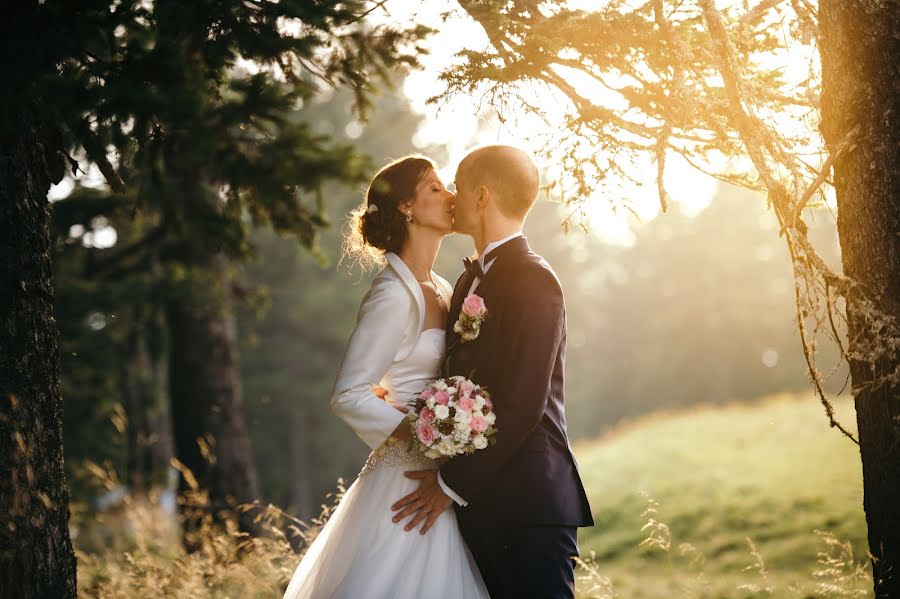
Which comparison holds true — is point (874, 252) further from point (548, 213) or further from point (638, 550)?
point (548, 213)

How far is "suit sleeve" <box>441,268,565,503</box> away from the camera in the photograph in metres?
3.39

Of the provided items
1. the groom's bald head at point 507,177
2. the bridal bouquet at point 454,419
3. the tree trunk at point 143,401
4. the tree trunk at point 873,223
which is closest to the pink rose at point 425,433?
the bridal bouquet at point 454,419

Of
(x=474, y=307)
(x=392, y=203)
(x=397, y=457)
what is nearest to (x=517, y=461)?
(x=397, y=457)

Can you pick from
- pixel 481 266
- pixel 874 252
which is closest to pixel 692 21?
pixel 874 252

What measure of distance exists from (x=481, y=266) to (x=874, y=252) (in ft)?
5.92

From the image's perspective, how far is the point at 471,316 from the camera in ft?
11.4

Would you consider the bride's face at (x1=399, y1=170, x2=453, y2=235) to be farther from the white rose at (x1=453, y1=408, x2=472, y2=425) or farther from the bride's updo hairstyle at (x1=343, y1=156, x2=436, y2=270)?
the white rose at (x1=453, y1=408, x2=472, y2=425)

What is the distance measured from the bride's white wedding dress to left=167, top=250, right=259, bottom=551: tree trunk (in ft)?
17.0

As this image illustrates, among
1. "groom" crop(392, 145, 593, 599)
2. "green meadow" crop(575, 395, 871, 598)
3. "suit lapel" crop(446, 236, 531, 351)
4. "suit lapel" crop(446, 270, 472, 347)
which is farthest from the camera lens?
"green meadow" crop(575, 395, 871, 598)

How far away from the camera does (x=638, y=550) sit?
983 centimetres

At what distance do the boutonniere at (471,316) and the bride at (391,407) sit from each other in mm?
309

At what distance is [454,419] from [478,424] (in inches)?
4.5

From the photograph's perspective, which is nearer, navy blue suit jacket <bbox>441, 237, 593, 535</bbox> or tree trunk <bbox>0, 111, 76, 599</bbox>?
navy blue suit jacket <bbox>441, 237, 593, 535</bbox>

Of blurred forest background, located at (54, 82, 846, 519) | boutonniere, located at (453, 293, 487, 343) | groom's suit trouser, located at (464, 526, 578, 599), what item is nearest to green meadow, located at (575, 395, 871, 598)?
groom's suit trouser, located at (464, 526, 578, 599)
